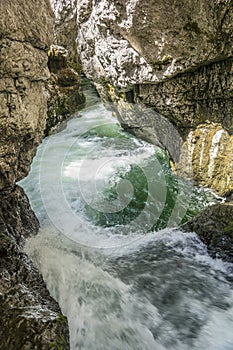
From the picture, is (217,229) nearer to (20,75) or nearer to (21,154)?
(21,154)

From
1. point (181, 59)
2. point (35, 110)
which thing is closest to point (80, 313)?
point (35, 110)

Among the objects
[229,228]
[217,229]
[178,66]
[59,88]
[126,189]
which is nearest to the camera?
[229,228]

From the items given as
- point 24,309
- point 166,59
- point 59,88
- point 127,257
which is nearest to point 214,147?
point 166,59

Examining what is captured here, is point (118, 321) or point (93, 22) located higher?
point (93, 22)

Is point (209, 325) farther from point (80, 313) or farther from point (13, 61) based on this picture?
point (13, 61)

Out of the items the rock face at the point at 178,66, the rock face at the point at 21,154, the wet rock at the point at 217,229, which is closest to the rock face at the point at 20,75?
the rock face at the point at 21,154

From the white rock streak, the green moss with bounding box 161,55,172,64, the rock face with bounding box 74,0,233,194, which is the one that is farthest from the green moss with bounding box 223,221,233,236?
the green moss with bounding box 161,55,172,64

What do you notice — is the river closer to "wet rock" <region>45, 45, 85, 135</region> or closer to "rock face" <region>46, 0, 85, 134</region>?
"wet rock" <region>45, 45, 85, 135</region>
